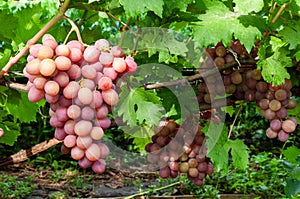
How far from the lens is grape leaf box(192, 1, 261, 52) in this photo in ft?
3.04

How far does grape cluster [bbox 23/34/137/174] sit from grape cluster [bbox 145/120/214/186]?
425 millimetres

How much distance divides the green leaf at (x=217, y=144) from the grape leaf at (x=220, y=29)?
30cm

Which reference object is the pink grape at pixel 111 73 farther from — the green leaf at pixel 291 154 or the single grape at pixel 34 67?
the green leaf at pixel 291 154

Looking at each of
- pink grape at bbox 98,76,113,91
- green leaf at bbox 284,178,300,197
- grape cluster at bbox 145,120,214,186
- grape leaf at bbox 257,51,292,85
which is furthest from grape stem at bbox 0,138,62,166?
green leaf at bbox 284,178,300,197

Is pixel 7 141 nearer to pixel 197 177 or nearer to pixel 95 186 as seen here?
pixel 197 177

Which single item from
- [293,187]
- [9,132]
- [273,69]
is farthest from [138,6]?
[293,187]

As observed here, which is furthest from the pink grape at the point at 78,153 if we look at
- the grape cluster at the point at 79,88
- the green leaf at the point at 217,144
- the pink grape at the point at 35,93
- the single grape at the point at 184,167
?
the single grape at the point at 184,167

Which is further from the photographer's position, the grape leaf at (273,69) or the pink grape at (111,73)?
the grape leaf at (273,69)

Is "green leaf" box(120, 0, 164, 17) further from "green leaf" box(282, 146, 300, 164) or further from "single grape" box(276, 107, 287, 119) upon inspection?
"green leaf" box(282, 146, 300, 164)

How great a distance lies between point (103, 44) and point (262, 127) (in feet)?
12.8

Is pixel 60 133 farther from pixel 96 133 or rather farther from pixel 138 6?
pixel 138 6

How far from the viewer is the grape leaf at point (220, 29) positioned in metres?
0.93

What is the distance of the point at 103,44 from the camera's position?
0.87 meters

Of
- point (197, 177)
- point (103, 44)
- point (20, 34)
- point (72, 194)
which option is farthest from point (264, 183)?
point (103, 44)
